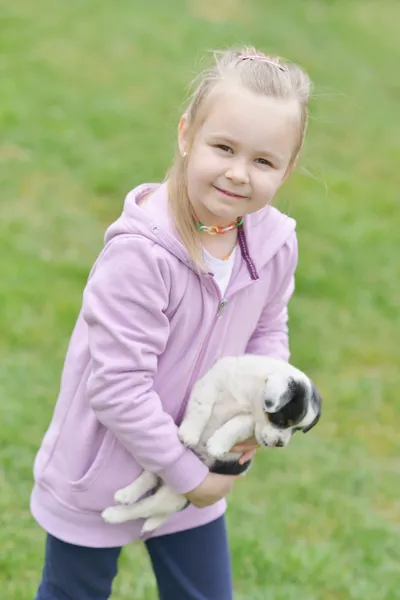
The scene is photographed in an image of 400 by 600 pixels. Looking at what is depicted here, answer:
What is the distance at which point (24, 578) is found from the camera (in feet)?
7.88

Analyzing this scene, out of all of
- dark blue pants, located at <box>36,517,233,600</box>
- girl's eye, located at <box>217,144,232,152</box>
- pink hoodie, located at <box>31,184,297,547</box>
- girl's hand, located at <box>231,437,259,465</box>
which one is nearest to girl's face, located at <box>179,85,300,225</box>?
girl's eye, located at <box>217,144,232,152</box>

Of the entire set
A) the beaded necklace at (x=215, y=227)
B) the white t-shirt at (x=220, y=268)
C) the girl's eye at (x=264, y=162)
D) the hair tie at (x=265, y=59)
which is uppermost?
the hair tie at (x=265, y=59)

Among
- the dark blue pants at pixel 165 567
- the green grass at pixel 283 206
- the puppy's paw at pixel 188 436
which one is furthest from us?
the green grass at pixel 283 206

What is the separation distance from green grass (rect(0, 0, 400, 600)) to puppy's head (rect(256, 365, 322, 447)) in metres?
0.70

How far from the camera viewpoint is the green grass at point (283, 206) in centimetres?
271

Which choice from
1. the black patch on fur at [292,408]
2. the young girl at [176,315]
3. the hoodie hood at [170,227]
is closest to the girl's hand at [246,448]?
the young girl at [176,315]

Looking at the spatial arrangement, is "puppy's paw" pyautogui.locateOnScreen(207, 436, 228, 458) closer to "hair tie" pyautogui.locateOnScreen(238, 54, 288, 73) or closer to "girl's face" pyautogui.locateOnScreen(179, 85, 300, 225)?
"girl's face" pyautogui.locateOnScreen(179, 85, 300, 225)

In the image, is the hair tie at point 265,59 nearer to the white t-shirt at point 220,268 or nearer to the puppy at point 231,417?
the white t-shirt at point 220,268

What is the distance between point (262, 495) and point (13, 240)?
6.11ft

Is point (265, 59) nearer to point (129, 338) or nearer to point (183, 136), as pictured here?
point (183, 136)

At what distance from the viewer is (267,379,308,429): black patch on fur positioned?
5.07ft

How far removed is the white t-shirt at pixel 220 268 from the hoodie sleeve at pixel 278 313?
0.45 ft

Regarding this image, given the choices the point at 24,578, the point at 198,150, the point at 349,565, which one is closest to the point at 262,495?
the point at 349,565

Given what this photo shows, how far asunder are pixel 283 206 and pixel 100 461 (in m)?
0.82
